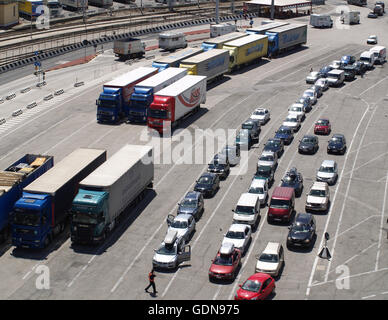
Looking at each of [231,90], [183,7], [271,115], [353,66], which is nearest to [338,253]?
[271,115]

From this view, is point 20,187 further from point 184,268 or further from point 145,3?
point 145,3

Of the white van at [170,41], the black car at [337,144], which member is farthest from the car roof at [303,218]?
the white van at [170,41]

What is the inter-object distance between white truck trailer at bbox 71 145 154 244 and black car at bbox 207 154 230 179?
7.68 m

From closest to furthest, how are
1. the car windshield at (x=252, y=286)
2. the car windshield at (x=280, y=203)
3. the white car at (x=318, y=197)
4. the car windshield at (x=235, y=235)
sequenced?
1. the car windshield at (x=252, y=286)
2. the car windshield at (x=235, y=235)
3. the car windshield at (x=280, y=203)
4. the white car at (x=318, y=197)

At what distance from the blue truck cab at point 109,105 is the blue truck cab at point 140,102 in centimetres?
149

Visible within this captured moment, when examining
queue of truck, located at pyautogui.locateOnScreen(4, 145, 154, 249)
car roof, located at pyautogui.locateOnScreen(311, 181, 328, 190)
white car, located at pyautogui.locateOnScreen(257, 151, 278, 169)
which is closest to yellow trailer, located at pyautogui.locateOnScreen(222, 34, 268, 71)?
white car, located at pyautogui.locateOnScreen(257, 151, 278, 169)

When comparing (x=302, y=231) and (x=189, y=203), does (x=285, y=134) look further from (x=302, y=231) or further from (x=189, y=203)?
(x=302, y=231)

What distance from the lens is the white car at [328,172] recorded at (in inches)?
2418

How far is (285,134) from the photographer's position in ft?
234

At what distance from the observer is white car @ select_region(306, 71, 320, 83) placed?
9400 centimetres

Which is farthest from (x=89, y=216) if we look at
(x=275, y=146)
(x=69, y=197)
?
(x=275, y=146)

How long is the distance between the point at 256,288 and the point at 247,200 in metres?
12.7

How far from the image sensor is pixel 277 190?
55.3 m

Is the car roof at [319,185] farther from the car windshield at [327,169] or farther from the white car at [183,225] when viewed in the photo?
the white car at [183,225]
